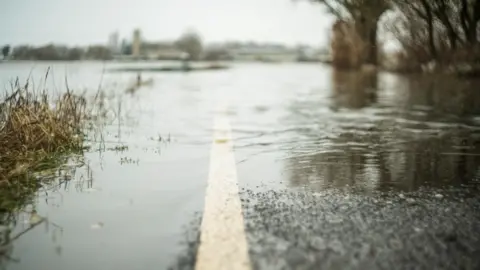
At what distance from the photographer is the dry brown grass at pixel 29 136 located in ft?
19.3

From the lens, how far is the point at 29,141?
6867 millimetres

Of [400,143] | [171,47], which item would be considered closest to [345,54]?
[171,47]

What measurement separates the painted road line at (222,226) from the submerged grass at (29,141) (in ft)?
5.87

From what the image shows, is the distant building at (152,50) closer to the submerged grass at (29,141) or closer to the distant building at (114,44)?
the distant building at (114,44)

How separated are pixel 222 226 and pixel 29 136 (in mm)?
3962

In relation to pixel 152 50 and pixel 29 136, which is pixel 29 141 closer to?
pixel 29 136

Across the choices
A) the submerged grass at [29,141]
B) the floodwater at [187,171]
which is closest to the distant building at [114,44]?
the floodwater at [187,171]

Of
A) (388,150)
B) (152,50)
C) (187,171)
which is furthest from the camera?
(152,50)

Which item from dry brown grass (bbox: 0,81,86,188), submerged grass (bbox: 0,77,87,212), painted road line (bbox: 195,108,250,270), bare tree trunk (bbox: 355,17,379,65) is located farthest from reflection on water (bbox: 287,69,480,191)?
bare tree trunk (bbox: 355,17,379,65)

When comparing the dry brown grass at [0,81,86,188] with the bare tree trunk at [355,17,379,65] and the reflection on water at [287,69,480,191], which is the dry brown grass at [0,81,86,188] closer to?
the reflection on water at [287,69,480,191]

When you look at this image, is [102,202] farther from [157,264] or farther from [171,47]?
[171,47]

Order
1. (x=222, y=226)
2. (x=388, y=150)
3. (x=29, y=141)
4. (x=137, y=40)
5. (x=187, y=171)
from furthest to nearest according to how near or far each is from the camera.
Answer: (x=137, y=40) < (x=388, y=150) < (x=29, y=141) < (x=187, y=171) < (x=222, y=226)

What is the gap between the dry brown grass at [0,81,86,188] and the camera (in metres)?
5.87

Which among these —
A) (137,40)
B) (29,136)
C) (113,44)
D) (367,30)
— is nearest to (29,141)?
(29,136)
